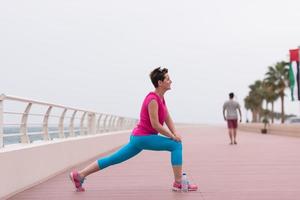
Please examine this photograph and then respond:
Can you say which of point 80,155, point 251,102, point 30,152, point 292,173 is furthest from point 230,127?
point 251,102

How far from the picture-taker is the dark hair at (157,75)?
8.06m

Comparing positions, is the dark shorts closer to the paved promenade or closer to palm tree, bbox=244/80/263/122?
the paved promenade

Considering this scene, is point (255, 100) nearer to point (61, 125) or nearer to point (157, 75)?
point (61, 125)

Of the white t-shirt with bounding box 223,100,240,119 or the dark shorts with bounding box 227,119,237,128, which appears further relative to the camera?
the dark shorts with bounding box 227,119,237,128

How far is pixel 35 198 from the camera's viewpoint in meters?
7.86

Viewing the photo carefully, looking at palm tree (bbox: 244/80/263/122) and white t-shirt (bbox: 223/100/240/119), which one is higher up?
palm tree (bbox: 244/80/263/122)

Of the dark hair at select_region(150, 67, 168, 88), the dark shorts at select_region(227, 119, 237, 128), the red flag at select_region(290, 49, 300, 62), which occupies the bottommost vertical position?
the dark shorts at select_region(227, 119, 237, 128)

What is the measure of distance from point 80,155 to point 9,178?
20.7ft

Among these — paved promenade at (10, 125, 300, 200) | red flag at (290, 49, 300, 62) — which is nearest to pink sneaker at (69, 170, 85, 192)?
paved promenade at (10, 125, 300, 200)

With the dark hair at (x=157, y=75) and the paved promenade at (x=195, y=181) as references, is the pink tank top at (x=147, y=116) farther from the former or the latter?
the paved promenade at (x=195, y=181)

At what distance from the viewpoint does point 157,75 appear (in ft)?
26.5

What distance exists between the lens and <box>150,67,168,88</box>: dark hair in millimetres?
8062

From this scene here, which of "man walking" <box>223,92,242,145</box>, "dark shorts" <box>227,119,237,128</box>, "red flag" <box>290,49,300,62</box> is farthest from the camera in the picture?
"red flag" <box>290,49,300,62</box>

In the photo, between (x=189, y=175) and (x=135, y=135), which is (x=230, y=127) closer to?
(x=189, y=175)
